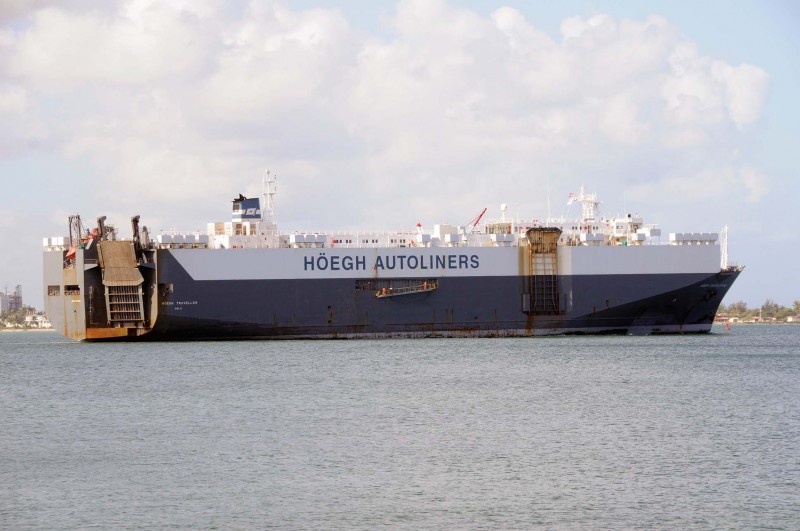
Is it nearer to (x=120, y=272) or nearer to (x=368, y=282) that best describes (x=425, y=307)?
(x=368, y=282)

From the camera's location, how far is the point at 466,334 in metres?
47.8

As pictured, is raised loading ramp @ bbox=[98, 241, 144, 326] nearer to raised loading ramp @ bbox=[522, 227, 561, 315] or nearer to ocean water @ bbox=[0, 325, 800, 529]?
ocean water @ bbox=[0, 325, 800, 529]

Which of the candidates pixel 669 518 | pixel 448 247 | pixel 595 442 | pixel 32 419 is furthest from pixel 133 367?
pixel 669 518

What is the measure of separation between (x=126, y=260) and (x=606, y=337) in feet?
68.7

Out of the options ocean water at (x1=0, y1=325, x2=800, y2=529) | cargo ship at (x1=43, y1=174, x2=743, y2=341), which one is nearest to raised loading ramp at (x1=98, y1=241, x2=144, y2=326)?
cargo ship at (x1=43, y1=174, x2=743, y2=341)

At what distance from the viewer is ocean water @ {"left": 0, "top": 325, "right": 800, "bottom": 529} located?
1625 centimetres

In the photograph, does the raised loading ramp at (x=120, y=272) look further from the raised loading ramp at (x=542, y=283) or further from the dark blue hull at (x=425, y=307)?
the raised loading ramp at (x=542, y=283)

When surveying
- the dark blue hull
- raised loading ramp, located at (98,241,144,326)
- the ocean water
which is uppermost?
raised loading ramp, located at (98,241,144,326)

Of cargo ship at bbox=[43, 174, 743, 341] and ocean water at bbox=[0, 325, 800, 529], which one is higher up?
cargo ship at bbox=[43, 174, 743, 341]

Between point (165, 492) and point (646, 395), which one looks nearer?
point (165, 492)

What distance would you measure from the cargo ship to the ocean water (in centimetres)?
737

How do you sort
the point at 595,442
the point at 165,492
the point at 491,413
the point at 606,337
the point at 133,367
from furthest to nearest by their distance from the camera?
1. the point at 606,337
2. the point at 133,367
3. the point at 491,413
4. the point at 595,442
5. the point at 165,492

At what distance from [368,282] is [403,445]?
83.9ft

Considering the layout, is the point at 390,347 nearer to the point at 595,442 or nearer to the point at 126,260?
the point at 126,260
